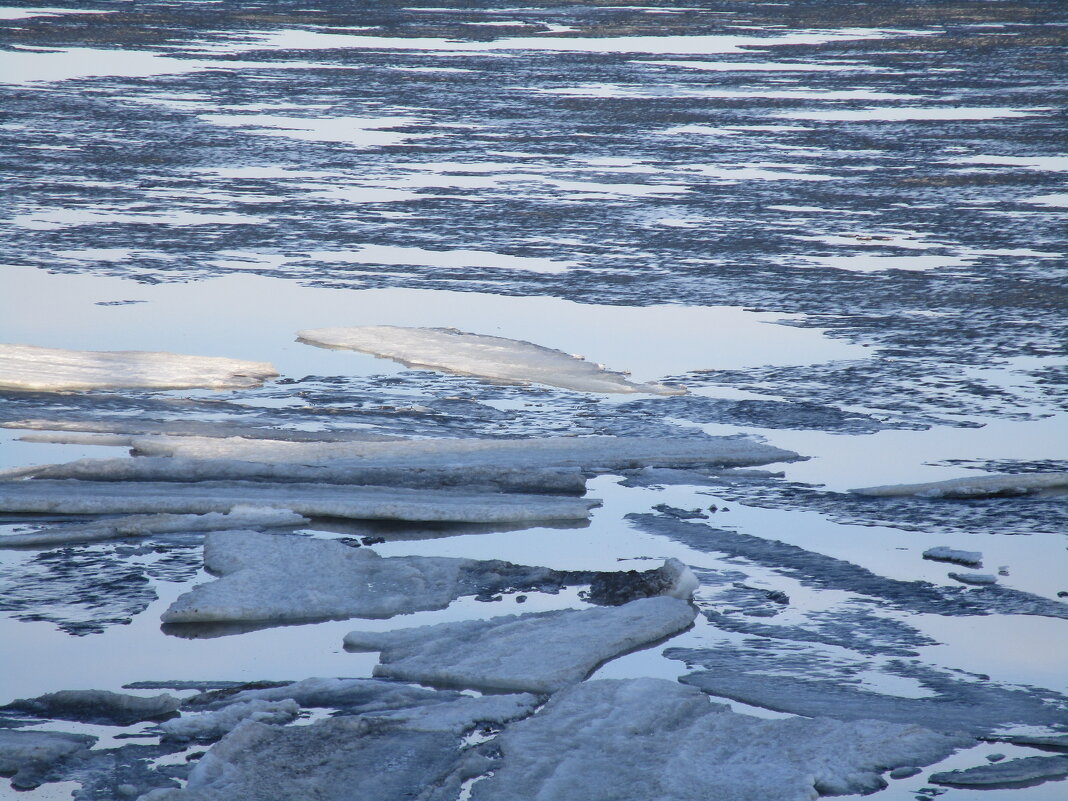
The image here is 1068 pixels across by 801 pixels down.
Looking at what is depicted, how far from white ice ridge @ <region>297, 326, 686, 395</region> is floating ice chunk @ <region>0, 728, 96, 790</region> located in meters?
3.25

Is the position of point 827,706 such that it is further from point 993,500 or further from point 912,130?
point 912,130

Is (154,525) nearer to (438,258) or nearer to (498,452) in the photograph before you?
(498,452)

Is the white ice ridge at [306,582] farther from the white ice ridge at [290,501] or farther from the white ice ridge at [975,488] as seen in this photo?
the white ice ridge at [975,488]

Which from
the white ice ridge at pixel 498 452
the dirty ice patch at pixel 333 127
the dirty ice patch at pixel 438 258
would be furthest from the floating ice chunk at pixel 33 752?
the dirty ice patch at pixel 333 127

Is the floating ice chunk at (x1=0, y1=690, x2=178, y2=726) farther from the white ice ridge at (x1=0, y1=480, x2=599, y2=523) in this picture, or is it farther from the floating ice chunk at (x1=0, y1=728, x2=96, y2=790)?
the white ice ridge at (x1=0, y1=480, x2=599, y2=523)

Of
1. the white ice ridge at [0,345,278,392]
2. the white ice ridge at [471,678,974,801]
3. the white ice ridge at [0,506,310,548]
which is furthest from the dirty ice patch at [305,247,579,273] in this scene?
the white ice ridge at [471,678,974,801]

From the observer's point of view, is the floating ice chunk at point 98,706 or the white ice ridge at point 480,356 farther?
the white ice ridge at point 480,356

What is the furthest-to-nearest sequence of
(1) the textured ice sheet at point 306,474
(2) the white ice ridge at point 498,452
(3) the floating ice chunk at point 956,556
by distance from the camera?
(2) the white ice ridge at point 498,452 → (1) the textured ice sheet at point 306,474 → (3) the floating ice chunk at point 956,556

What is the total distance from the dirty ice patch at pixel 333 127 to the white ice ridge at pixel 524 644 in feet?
31.5

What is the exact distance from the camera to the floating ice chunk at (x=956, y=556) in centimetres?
448

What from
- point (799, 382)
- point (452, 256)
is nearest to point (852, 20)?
point (452, 256)

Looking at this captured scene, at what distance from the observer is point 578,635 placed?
3.88m

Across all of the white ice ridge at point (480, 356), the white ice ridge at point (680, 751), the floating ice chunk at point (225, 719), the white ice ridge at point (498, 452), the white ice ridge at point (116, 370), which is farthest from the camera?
the white ice ridge at point (480, 356)

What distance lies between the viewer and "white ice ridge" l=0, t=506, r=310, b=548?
4508 millimetres
